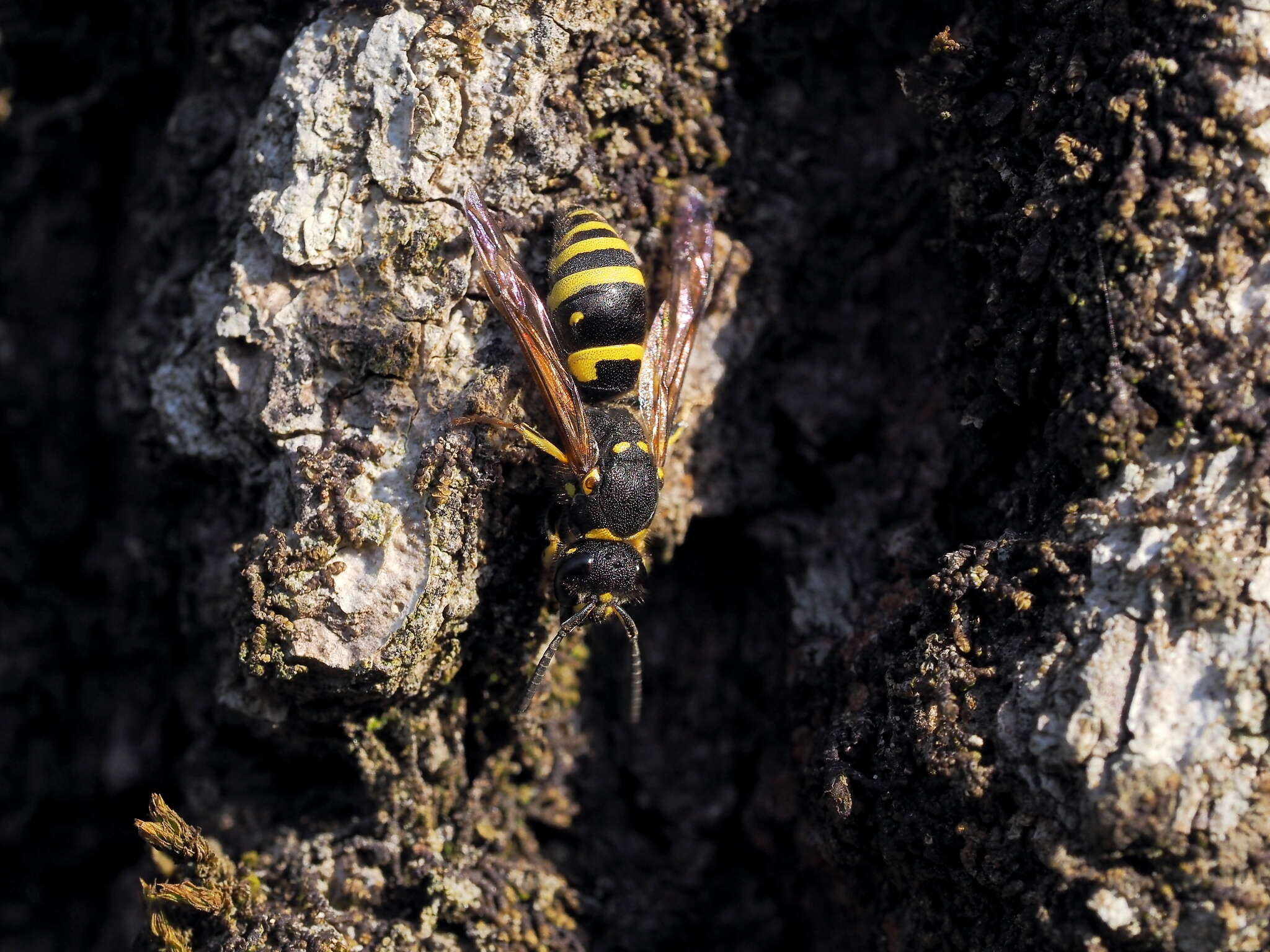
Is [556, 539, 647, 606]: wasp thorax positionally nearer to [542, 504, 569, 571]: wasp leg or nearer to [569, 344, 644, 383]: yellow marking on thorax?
[542, 504, 569, 571]: wasp leg

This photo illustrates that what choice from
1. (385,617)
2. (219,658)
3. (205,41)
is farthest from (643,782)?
(205,41)

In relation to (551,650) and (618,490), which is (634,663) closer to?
(551,650)

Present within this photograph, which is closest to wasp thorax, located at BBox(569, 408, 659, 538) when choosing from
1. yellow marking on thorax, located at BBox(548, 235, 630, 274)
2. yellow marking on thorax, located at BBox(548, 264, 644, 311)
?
yellow marking on thorax, located at BBox(548, 264, 644, 311)

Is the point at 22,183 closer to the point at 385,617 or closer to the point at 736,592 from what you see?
the point at 385,617

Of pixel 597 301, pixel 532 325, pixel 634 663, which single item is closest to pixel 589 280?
pixel 597 301

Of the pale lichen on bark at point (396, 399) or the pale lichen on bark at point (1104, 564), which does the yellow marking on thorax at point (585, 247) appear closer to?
the pale lichen on bark at point (396, 399)

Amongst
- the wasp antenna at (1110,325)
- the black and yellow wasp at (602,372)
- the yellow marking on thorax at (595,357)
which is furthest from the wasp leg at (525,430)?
the wasp antenna at (1110,325)

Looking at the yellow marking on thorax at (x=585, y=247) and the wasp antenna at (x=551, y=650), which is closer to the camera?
the yellow marking on thorax at (x=585, y=247)
